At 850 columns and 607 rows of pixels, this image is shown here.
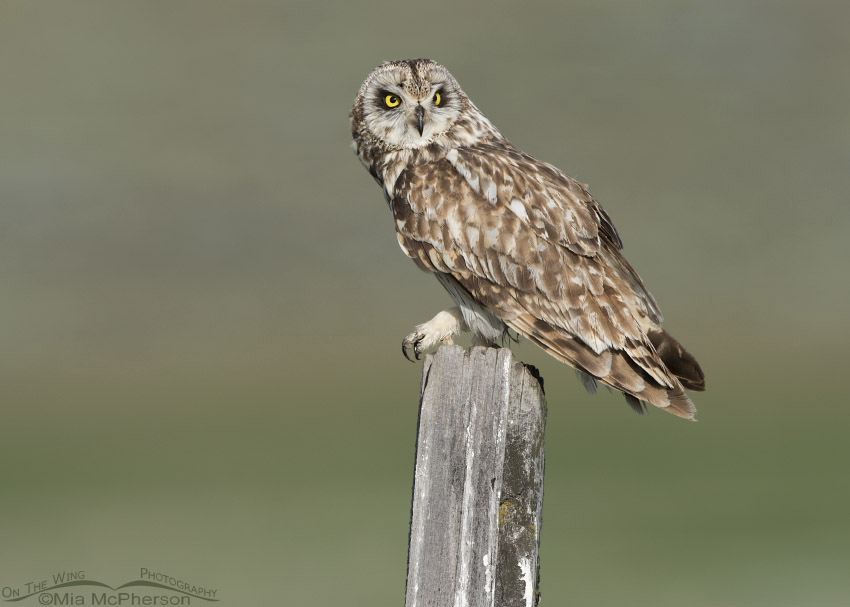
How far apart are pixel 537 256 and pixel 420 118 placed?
3.69 ft

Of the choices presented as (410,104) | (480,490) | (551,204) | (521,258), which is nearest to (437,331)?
(521,258)

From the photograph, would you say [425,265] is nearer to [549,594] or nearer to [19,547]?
[549,594]

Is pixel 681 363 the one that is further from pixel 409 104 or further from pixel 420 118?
pixel 409 104

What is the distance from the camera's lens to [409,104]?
632 cm

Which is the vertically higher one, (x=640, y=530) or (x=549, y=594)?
(x=640, y=530)

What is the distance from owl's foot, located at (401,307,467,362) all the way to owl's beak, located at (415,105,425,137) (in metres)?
0.96

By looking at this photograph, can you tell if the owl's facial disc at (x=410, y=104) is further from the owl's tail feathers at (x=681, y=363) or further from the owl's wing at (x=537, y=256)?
the owl's tail feathers at (x=681, y=363)

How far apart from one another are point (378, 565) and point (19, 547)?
637 cm

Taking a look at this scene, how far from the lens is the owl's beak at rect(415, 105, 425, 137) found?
245 inches

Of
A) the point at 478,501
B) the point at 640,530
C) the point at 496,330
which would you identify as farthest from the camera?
the point at 640,530

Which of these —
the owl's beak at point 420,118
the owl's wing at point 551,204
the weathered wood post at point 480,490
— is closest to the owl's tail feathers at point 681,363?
the owl's wing at point 551,204

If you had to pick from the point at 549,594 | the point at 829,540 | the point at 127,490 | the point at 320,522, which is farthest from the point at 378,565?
the point at 127,490

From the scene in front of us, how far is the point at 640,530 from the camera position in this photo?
22.6m

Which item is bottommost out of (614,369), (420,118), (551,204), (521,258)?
(614,369)
